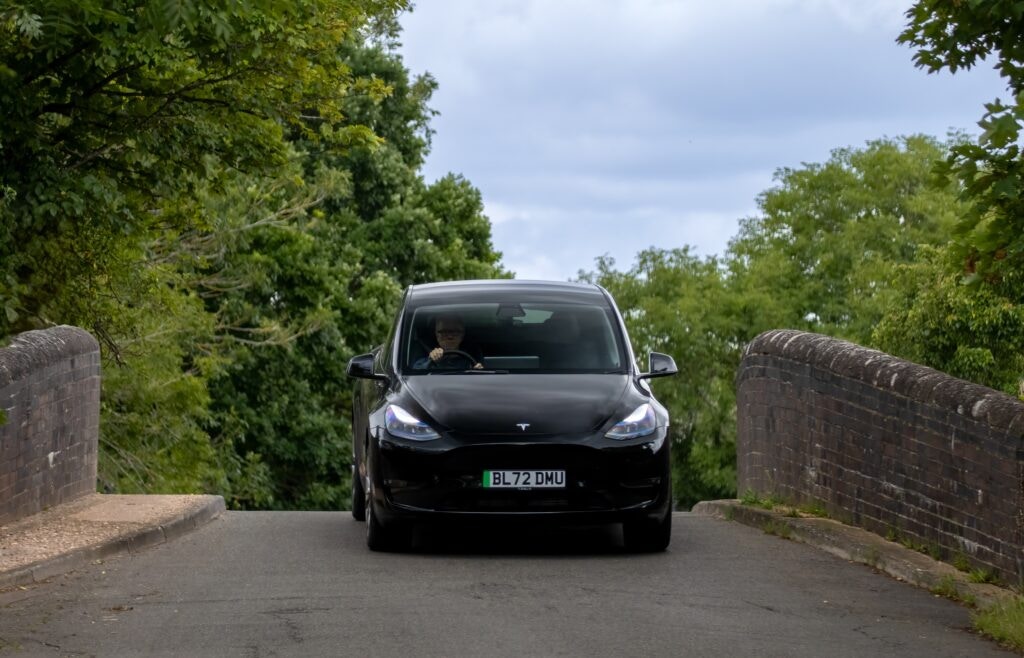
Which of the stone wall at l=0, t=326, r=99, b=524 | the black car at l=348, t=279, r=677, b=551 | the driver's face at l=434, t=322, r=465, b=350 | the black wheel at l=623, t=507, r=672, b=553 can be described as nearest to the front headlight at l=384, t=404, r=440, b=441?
the black car at l=348, t=279, r=677, b=551

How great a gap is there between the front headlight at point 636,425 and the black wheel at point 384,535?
1.56 meters

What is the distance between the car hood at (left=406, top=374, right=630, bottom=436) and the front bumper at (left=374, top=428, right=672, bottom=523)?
0.11m

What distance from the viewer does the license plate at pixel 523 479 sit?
11070mm

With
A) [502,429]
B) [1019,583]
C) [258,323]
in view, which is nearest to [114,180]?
[502,429]

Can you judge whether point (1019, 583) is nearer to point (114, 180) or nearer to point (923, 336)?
point (114, 180)

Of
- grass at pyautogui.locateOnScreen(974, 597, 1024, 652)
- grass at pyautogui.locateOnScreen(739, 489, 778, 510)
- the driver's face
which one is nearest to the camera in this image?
grass at pyautogui.locateOnScreen(974, 597, 1024, 652)

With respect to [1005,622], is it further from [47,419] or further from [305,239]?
[305,239]

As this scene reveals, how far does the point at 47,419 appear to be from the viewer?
14492 mm

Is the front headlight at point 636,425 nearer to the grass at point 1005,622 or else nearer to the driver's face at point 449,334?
the driver's face at point 449,334

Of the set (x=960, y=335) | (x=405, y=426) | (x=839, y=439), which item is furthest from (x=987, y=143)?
(x=960, y=335)

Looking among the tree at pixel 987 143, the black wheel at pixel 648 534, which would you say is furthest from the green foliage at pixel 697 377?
the tree at pixel 987 143

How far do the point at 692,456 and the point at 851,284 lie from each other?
318 inches

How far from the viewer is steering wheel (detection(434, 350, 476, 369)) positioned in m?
12.1

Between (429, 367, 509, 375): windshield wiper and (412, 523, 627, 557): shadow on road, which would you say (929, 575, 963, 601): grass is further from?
(429, 367, 509, 375): windshield wiper
